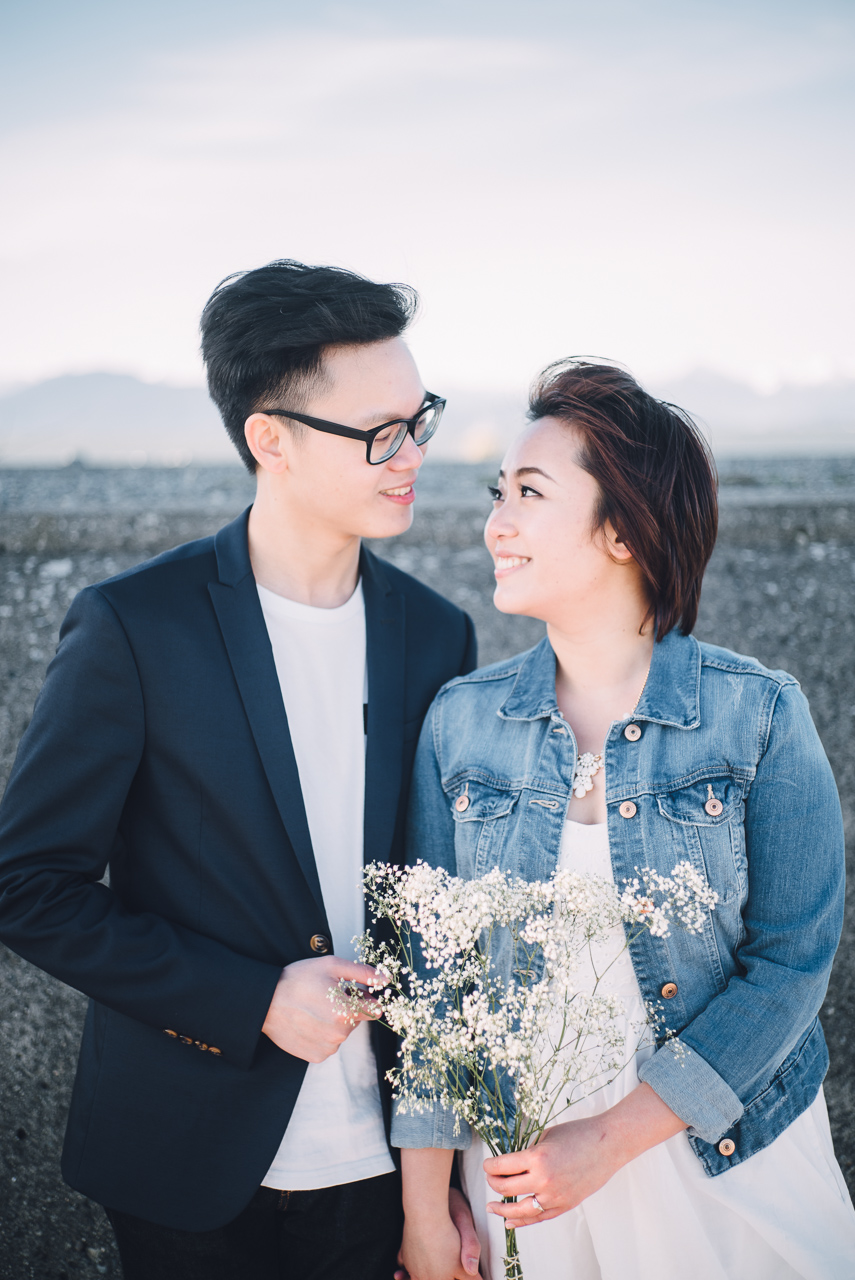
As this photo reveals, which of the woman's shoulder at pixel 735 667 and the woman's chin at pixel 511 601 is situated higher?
the woman's chin at pixel 511 601

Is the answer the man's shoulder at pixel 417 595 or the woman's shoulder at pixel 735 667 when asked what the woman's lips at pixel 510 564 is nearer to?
the man's shoulder at pixel 417 595

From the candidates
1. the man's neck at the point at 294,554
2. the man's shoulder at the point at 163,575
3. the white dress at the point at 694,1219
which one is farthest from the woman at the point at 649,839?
the man's shoulder at the point at 163,575

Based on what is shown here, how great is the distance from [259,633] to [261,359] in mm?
788

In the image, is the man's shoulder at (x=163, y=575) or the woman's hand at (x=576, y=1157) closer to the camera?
the woman's hand at (x=576, y=1157)

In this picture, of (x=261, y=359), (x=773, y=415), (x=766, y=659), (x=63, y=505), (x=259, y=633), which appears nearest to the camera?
(x=259, y=633)

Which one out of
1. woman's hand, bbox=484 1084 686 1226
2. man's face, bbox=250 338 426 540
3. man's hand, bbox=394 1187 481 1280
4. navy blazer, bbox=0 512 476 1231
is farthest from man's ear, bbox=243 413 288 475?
man's hand, bbox=394 1187 481 1280

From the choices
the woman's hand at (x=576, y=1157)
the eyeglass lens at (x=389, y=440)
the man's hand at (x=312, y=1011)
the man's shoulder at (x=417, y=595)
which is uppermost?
the eyeglass lens at (x=389, y=440)

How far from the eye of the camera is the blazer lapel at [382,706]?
7.29 feet

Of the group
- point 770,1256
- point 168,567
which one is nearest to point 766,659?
point 770,1256

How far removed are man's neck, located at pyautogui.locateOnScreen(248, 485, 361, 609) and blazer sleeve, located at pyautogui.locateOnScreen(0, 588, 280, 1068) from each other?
0.52 meters

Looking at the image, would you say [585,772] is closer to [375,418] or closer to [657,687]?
[657,687]

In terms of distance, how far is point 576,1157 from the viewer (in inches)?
68.7

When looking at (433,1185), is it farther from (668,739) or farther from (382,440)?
(382,440)

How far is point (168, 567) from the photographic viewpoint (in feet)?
7.42
